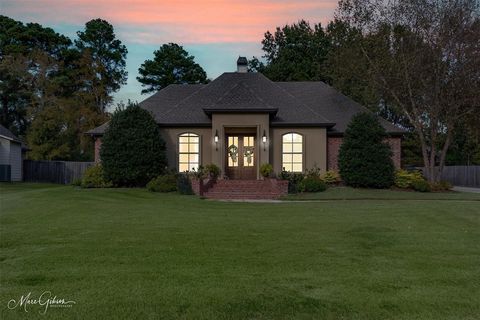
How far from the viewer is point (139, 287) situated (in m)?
5.89

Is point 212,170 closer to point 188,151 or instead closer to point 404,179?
point 188,151

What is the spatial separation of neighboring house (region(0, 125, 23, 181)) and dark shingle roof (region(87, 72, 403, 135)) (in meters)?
11.2

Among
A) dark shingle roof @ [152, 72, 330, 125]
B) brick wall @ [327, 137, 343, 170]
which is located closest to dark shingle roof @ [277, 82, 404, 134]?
brick wall @ [327, 137, 343, 170]

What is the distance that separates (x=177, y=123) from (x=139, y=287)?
2035 cm

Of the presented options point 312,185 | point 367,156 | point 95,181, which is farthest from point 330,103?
point 95,181

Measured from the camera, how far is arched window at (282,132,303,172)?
25812 mm

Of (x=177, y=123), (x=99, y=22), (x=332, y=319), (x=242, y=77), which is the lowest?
(x=332, y=319)

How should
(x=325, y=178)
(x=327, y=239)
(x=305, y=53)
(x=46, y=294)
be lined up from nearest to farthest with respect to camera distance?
1. (x=46, y=294)
2. (x=327, y=239)
3. (x=325, y=178)
4. (x=305, y=53)

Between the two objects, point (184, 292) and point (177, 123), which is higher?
point (177, 123)

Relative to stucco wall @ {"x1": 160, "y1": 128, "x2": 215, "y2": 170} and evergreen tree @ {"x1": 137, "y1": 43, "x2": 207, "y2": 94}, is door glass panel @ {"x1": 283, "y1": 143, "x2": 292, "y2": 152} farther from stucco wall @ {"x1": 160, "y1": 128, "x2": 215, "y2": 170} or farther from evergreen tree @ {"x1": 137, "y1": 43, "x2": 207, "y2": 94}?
evergreen tree @ {"x1": 137, "y1": 43, "x2": 207, "y2": 94}

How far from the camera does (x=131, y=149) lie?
23734 millimetres

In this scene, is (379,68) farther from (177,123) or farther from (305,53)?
(305,53)

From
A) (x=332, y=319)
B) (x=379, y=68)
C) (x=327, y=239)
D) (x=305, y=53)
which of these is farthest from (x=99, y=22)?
(x=332, y=319)
